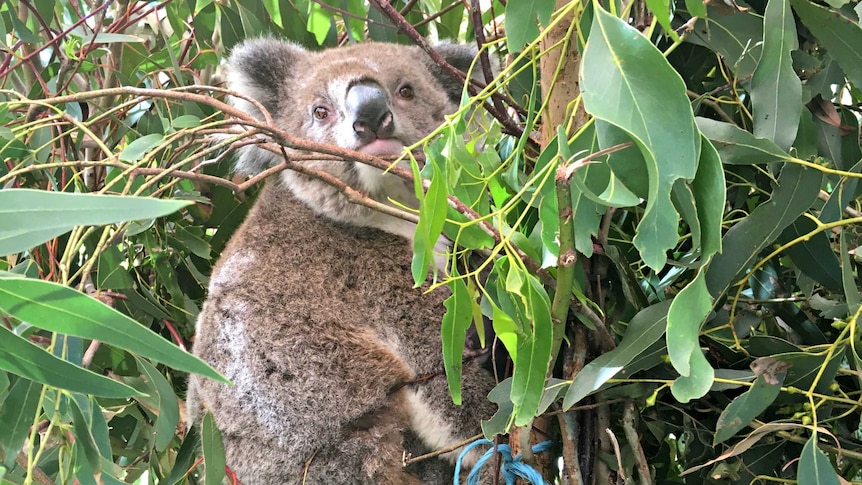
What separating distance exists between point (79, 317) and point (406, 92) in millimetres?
1600

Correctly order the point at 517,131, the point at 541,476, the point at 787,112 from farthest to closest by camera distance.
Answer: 1. the point at 517,131
2. the point at 541,476
3. the point at 787,112

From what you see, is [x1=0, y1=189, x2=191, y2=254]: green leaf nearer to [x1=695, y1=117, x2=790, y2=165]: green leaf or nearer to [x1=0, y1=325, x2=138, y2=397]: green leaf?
[x1=0, y1=325, x2=138, y2=397]: green leaf

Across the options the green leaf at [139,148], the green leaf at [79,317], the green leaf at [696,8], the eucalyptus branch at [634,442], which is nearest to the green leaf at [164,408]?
the green leaf at [139,148]

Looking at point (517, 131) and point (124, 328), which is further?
point (517, 131)

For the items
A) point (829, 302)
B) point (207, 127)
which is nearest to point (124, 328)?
point (207, 127)

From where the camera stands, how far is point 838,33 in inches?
55.1

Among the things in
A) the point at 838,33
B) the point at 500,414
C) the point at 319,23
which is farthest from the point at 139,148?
the point at 838,33

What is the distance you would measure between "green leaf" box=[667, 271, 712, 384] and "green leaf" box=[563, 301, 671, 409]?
24 cm

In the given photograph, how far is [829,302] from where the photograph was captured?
1.53 metres

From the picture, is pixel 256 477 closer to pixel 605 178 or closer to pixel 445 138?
pixel 445 138

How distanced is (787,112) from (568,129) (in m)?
0.39

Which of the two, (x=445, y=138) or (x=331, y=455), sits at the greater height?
(x=445, y=138)

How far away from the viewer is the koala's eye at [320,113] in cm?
247

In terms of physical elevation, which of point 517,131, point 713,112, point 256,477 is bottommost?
point 256,477
